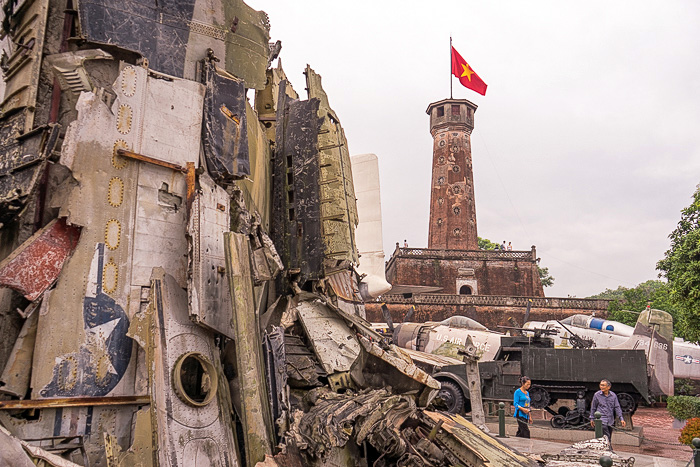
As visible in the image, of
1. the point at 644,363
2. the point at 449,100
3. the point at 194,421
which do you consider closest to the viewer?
the point at 194,421

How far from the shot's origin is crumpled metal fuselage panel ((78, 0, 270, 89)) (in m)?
6.47

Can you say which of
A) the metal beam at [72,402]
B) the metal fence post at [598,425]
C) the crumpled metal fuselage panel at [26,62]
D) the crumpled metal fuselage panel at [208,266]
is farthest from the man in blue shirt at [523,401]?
the crumpled metal fuselage panel at [26,62]

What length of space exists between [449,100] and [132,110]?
136 ft

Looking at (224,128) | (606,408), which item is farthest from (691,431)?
(224,128)

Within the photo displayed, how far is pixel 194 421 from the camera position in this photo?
588cm

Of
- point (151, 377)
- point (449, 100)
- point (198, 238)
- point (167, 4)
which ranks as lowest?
point (151, 377)

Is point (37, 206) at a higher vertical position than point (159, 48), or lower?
lower

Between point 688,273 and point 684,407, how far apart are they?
3421 millimetres

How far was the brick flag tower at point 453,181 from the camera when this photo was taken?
44.4 meters

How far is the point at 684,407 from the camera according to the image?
567 inches

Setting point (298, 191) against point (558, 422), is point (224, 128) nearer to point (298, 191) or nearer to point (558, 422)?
point (298, 191)

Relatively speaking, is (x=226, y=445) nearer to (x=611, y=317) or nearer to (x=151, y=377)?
(x=151, y=377)

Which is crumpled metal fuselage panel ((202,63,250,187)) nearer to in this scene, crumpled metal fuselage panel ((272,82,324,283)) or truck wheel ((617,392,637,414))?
crumpled metal fuselage panel ((272,82,324,283))

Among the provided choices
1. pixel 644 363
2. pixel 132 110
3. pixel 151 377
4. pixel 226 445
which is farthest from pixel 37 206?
pixel 644 363
